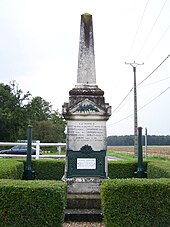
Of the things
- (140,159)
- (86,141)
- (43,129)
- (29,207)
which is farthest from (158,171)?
(43,129)

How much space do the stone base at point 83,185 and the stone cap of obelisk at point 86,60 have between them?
234 centimetres

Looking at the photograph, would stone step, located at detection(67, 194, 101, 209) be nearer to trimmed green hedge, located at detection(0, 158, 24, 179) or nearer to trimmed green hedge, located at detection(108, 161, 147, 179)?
trimmed green hedge, located at detection(0, 158, 24, 179)

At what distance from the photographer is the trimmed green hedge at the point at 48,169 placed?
11.0 metres

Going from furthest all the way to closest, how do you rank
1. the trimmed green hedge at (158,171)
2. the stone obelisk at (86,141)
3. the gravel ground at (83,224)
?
the stone obelisk at (86,141), the trimmed green hedge at (158,171), the gravel ground at (83,224)

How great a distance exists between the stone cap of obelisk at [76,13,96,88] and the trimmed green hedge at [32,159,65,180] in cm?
317

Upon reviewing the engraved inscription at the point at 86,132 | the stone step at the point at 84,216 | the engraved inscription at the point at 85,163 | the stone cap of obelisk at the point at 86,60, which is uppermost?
the stone cap of obelisk at the point at 86,60

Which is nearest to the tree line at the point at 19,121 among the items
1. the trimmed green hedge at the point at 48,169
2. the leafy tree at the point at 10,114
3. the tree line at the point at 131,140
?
the leafy tree at the point at 10,114

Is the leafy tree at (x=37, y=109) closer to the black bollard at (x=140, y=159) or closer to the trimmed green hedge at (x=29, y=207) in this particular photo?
the black bollard at (x=140, y=159)

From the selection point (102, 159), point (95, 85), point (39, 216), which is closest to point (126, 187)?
point (39, 216)

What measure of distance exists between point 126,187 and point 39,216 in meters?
1.47

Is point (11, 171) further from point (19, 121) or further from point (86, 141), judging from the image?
point (19, 121)

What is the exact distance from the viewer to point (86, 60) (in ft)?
30.1

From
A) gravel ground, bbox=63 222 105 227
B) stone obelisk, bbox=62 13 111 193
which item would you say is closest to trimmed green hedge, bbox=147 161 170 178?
stone obelisk, bbox=62 13 111 193

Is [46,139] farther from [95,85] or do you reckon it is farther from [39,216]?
[39,216]
